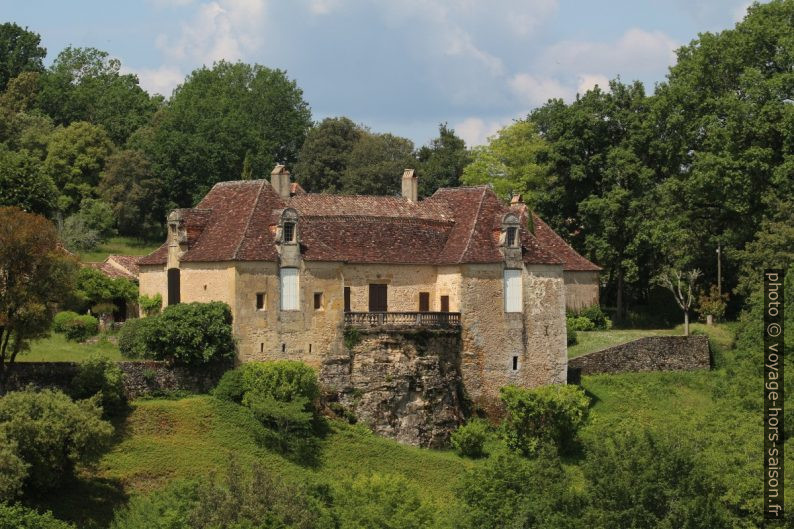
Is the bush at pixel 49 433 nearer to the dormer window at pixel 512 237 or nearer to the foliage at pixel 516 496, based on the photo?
the foliage at pixel 516 496

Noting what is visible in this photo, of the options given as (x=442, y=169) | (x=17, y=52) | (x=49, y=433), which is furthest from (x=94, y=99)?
(x=49, y=433)

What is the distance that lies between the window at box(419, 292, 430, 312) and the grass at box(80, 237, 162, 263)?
90.0 feet

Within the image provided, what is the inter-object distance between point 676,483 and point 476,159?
4273 cm

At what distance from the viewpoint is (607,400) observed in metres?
62.0

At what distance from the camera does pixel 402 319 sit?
57812mm

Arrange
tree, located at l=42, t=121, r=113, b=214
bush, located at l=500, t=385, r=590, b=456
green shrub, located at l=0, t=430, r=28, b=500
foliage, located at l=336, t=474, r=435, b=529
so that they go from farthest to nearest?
tree, located at l=42, t=121, r=113, b=214
bush, located at l=500, t=385, r=590, b=456
foliage, located at l=336, t=474, r=435, b=529
green shrub, located at l=0, t=430, r=28, b=500

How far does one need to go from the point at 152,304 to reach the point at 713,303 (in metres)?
27.3

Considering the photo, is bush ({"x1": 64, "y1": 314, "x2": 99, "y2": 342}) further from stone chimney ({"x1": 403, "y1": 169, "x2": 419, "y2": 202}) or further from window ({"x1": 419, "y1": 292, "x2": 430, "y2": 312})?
stone chimney ({"x1": 403, "y1": 169, "x2": 419, "y2": 202})

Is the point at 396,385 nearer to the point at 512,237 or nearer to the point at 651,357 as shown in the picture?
the point at 512,237

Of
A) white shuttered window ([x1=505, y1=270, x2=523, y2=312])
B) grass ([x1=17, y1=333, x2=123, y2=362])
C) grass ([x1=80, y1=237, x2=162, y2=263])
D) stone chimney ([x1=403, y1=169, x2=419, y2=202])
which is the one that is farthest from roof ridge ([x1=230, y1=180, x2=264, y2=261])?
grass ([x1=80, y1=237, x2=162, y2=263])

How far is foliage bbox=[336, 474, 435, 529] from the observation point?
45281 millimetres

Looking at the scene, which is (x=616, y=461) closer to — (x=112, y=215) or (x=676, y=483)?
(x=676, y=483)

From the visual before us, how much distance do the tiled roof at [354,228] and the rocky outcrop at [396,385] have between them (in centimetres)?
340

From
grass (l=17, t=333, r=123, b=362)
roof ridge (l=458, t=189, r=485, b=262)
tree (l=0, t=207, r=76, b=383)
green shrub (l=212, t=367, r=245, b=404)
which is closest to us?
tree (l=0, t=207, r=76, b=383)
